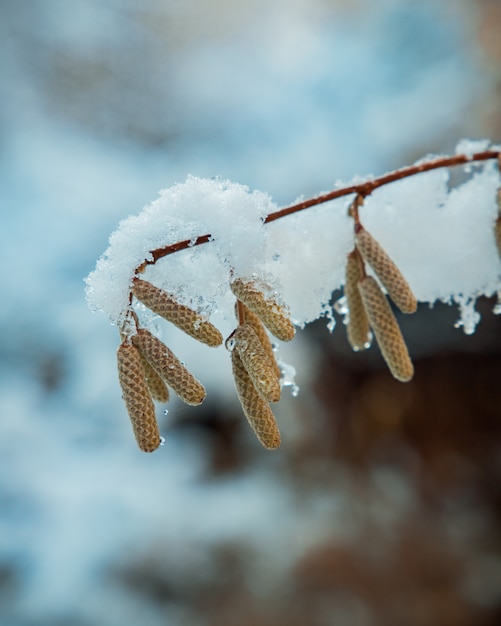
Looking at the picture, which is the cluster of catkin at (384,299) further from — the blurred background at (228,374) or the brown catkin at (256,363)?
the blurred background at (228,374)

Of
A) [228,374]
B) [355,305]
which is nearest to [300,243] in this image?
[355,305]

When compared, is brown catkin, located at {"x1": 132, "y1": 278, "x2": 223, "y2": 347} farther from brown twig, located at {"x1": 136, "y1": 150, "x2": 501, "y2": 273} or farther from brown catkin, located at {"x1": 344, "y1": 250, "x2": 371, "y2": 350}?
brown catkin, located at {"x1": 344, "y1": 250, "x2": 371, "y2": 350}

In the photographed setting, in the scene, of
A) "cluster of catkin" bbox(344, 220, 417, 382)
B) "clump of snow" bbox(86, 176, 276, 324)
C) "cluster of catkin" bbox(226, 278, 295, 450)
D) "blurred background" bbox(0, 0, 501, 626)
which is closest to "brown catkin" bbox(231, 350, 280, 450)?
"cluster of catkin" bbox(226, 278, 295, 450)

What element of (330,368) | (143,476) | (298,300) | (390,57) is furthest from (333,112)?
(298,300)

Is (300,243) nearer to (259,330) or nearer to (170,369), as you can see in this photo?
(259,330)

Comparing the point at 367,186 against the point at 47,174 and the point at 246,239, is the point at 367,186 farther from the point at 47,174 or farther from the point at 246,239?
the point at 47,174

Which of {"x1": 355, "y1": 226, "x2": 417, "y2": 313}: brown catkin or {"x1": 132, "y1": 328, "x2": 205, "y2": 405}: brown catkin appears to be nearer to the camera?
{"x1": 132, "y1": 328, "x2": 205, "y2": 405}: brown catkin
